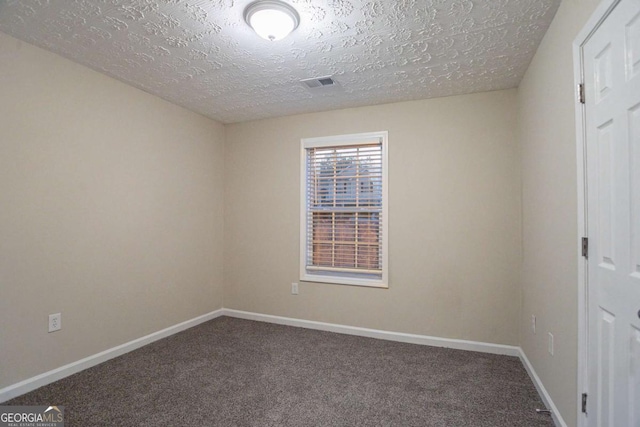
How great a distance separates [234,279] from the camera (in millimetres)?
4184

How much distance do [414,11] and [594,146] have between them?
1.22 metres

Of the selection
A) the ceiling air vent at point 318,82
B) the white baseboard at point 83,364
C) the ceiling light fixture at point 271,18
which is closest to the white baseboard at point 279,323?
the white baseboard at point 83,364

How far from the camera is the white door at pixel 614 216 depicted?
1215 mm

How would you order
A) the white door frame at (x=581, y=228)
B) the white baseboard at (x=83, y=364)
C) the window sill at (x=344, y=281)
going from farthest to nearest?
the window sill at (x=344, y=281), the white baseboard at (x=83, y=364), the white door frame at (x=581, y=228)

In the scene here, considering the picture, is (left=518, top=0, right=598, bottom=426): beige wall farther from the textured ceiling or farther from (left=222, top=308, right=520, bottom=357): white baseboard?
(left=222, top=308, right=520, bottom=357): white baseboard

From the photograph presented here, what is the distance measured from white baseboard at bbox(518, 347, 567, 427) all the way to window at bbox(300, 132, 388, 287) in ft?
4.43

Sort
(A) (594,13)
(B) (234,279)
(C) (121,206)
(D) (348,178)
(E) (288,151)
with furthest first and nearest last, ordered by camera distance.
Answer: (B) (234,279) → (E) (288,151) → (D) (348,178) → (C) (121,206) → (A) (594,13)

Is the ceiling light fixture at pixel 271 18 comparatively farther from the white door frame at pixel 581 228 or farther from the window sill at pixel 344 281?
the window sill at pixel 344 281

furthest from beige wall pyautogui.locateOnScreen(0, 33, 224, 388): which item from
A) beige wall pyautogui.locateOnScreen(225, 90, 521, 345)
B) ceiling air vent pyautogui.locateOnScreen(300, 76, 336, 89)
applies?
ceiling air vent pyautogui.locateOnScreen(300, 76, 336, 89)

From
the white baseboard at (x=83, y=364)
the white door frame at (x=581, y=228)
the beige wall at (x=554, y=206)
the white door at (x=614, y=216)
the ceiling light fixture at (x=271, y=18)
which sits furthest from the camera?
the white baseboard at (x=83, y=364)

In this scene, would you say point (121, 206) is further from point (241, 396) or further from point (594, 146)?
point (594, 146)

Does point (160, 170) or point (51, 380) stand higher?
point (160, 170)

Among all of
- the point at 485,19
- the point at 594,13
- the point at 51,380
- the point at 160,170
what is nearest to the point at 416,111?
the point at 485,19

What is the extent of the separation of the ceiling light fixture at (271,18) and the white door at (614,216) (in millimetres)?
1556
